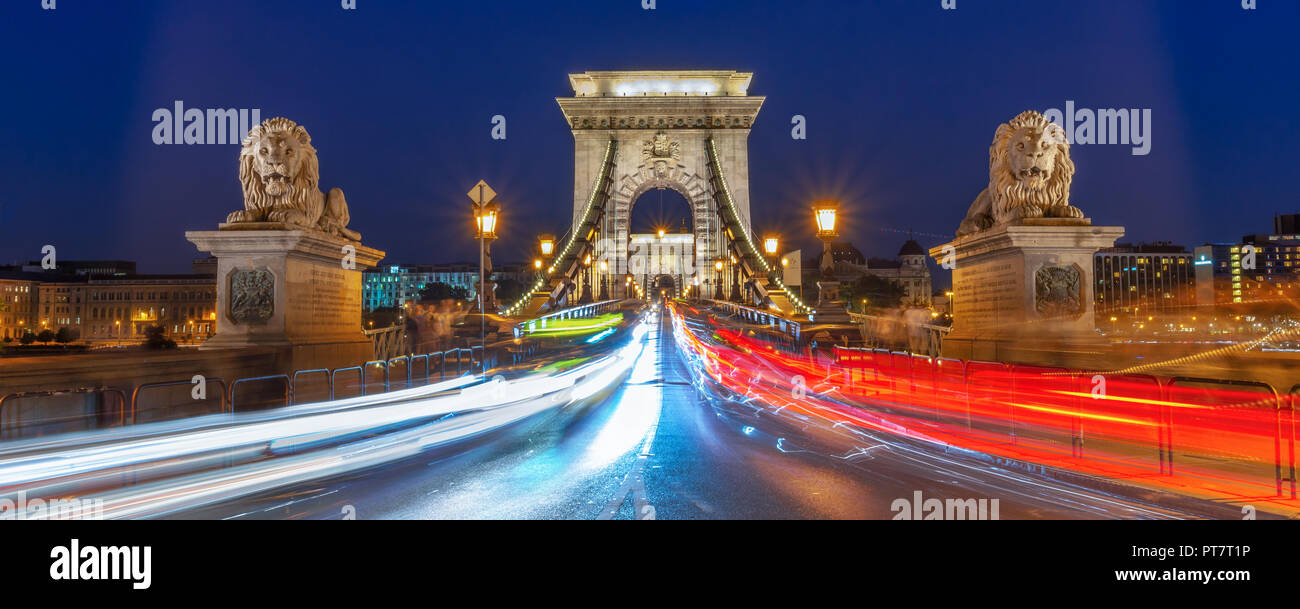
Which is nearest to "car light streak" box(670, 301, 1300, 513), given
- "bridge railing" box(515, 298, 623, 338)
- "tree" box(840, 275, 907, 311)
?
"bridge railing" box(515, 298, 623, 338)

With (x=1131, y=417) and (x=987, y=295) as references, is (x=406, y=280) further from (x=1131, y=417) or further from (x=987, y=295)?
(x=1131, y=417)

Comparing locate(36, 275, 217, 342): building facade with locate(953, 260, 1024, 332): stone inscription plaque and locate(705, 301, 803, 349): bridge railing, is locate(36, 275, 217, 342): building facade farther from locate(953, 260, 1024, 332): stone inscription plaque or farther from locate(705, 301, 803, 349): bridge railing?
locate(953, 260, 1024, 332): stone inscription plaque

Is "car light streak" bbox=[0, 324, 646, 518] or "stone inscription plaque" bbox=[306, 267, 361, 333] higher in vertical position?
"stone inscription plaque" bbox=[306, 267, 361, 333]

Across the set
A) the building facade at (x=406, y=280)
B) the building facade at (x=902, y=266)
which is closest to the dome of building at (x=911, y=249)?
the building facade at (x=902, y=266)

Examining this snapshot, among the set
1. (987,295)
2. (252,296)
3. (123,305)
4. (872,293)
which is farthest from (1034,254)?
(123,305)

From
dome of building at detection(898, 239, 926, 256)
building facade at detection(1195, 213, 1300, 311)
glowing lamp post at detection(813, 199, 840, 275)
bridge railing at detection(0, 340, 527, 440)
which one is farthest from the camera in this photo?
dome of building at detection(898, 239, 926, 256)
